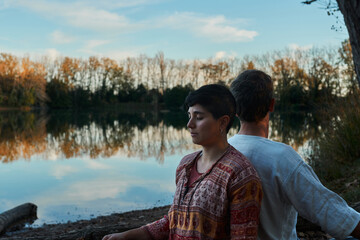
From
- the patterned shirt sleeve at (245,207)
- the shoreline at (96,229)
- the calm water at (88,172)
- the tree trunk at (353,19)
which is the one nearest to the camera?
the patterned shirt sleeve at (245,207)

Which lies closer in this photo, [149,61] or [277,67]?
[277,67]

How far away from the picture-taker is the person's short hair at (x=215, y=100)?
1.52m

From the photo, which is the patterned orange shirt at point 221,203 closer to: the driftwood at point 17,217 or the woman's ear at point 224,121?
the woman's ear at point 224,121

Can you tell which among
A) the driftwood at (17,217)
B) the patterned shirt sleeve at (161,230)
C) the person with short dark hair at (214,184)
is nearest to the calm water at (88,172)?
the driftwood at (17,217)

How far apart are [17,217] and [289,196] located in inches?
269

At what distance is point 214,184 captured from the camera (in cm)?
143

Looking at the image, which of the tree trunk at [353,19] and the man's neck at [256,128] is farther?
the tree trunk at [353,19]

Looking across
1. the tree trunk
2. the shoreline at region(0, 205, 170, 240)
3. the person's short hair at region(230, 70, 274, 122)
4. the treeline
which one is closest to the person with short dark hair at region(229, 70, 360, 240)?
the person's short hair at region(230, 70, 274, 122)

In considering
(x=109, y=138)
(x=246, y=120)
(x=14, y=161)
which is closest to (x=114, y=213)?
(x=246, y=120)

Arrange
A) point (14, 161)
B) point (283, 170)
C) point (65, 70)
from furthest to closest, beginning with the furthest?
1. point (65, 70)
2. point (14, 161)
3. point (283, 170)

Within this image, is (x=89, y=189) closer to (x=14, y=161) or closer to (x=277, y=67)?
(x=14, y=161)

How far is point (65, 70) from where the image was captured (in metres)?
56.2

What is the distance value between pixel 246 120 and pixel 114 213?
269 inches

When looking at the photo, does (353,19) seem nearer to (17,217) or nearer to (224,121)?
(224,121)
